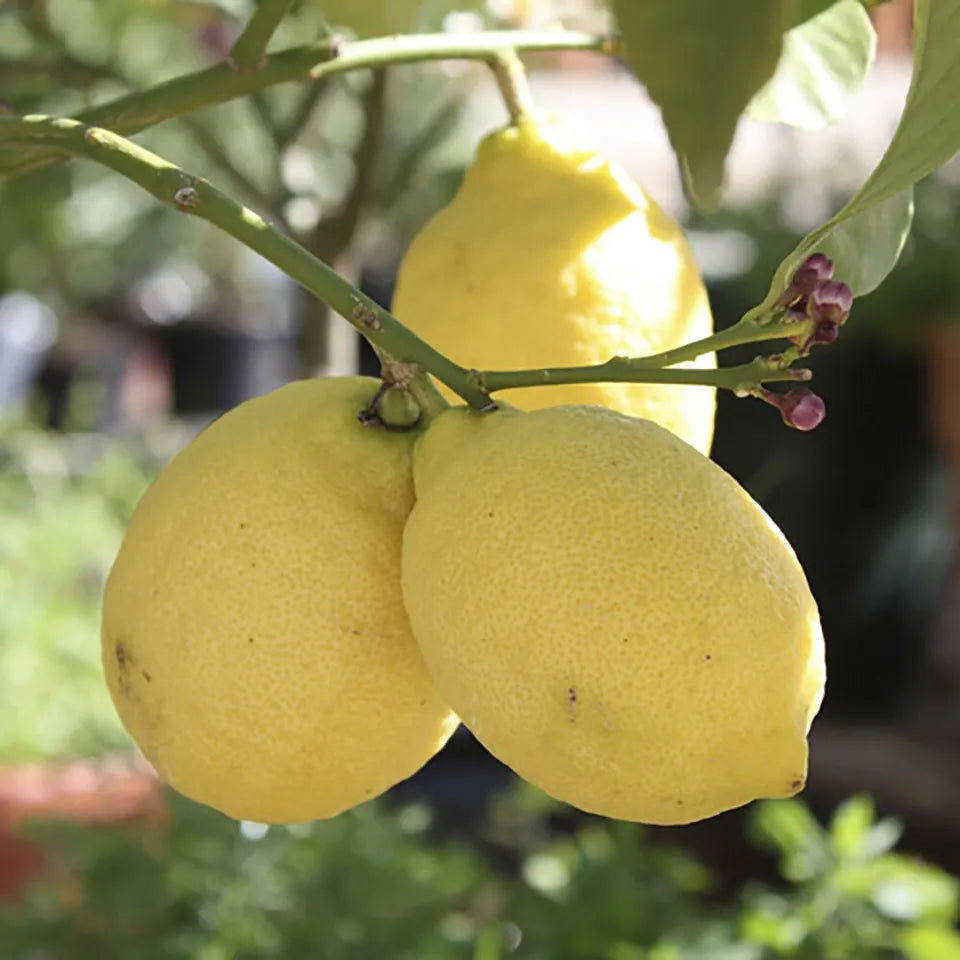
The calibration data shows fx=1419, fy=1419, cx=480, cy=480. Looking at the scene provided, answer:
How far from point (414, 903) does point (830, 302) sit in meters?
0.85

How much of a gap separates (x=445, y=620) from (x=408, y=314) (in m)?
0.19

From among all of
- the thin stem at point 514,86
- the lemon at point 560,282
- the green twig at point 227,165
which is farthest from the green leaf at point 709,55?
the green twig at point 227,165

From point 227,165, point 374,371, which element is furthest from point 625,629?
point 374,371

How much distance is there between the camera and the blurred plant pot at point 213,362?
4.67 metres

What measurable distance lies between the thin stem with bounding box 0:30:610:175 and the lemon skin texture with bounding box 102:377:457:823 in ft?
0.39

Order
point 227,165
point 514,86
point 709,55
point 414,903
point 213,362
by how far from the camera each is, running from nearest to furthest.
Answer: point 709,55 → point 514,86 → point 227,165 → point 414,903 → point 213,362

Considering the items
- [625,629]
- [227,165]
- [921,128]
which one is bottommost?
[227,165]

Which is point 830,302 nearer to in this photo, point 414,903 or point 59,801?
point 414,903

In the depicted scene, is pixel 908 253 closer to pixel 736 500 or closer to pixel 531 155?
pixel 531 155

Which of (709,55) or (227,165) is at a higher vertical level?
(709,55)

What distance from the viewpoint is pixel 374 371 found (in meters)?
2.37

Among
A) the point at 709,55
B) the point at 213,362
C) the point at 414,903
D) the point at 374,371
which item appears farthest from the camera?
the point at 213,362

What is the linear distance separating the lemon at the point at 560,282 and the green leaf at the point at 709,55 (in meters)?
0.15

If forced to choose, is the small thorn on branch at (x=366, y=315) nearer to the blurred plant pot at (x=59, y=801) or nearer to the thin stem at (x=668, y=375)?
the thin stem at (x=668, y=375)
